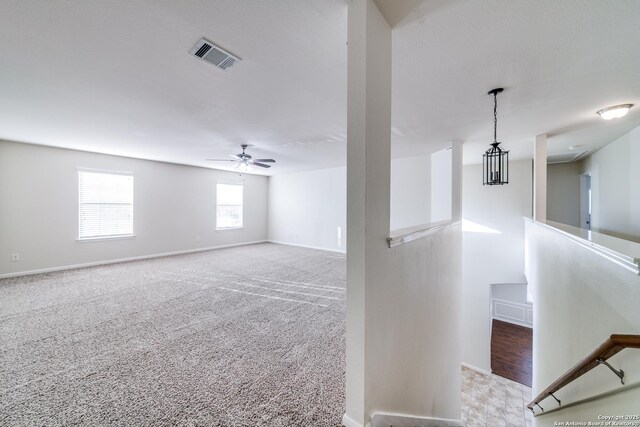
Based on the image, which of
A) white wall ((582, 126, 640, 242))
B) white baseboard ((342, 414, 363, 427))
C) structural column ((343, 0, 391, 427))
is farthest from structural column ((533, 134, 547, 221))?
white baseboard ((342, 414, 363, 427))

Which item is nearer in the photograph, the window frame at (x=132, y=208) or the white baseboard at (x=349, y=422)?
the white baseboard at (x=349, y=422)

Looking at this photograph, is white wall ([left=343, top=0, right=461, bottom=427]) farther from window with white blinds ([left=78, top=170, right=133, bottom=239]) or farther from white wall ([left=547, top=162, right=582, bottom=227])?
white wall ([left=547, top=162, right=582, bottom=227])

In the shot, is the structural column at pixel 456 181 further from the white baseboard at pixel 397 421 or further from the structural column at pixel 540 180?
the white baseboard at pixel 397 421

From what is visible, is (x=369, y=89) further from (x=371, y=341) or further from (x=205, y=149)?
(x=205, y=149)

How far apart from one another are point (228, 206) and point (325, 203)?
→ 3.09m

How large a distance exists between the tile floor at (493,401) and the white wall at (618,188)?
319cm

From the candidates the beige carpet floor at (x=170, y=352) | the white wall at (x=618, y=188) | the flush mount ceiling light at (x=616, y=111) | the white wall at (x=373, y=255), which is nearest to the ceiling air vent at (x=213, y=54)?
the white wall at (x=373, y=255)

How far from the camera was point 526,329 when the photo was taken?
6.53 metres

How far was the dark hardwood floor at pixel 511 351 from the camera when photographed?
519 centimetres

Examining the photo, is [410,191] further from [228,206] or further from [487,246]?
[228,206]

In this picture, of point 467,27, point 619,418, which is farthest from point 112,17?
point 619,418

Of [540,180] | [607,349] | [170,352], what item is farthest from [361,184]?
[540,180]

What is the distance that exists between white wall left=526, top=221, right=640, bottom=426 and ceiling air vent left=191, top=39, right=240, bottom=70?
2.82m

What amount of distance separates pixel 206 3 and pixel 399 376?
2685mm
